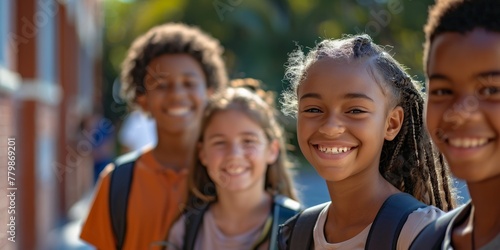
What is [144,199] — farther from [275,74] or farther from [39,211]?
[275,74]

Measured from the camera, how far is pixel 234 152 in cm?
331

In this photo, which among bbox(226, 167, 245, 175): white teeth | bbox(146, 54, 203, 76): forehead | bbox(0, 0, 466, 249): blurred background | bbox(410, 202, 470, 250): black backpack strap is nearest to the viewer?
bbox(410, 202, 470, 250): black backpack strap

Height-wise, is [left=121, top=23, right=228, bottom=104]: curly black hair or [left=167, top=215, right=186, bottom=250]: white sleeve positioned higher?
[left=121, top=23, right=228, bottom=104]: curly black hair

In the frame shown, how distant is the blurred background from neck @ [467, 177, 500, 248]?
871 millimetres

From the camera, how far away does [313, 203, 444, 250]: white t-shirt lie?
1930 millimetres

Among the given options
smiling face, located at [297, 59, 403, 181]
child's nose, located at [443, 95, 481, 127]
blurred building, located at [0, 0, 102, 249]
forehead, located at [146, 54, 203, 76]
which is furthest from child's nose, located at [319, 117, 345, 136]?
blurred building, located at [0, 0, 102, 249]

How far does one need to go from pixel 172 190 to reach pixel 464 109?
2.18 m

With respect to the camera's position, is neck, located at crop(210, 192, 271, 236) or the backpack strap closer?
the backpack strap

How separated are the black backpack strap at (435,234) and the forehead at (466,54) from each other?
12.6 inches

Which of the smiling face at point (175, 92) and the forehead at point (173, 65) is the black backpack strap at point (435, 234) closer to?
the smiling face at point (175, 92)

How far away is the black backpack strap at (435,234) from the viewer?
174 centimetres

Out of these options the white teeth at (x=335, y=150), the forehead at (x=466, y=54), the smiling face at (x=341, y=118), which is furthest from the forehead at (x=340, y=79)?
the forehead at (x=466, y=54)

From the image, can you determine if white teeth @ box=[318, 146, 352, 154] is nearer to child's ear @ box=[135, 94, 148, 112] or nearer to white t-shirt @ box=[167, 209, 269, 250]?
white t-shirt @ box=[167, 209, 269, 250]

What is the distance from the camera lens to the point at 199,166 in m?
3.50
